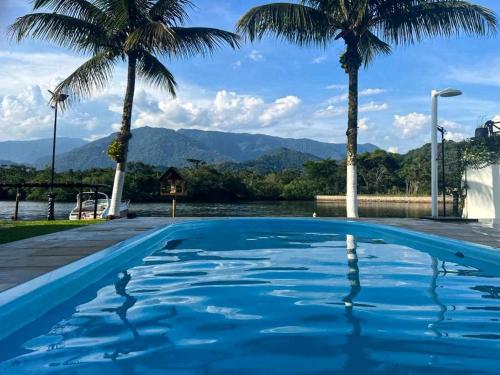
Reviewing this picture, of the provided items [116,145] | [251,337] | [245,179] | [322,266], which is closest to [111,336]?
[251,337]

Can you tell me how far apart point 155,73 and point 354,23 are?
18.3ft

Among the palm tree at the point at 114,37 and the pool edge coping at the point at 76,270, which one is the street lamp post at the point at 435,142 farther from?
the palm tree at the point at 114,37

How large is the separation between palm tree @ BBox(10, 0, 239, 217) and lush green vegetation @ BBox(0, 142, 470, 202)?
32.2 metres

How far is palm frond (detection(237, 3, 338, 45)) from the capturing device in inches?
442

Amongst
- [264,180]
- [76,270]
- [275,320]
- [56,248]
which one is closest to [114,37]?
[56,248]

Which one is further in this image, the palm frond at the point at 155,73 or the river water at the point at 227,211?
the river water at the point at 227,211

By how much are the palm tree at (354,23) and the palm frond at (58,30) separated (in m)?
3.83

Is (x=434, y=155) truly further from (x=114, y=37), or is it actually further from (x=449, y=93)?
(x=114, y=37)

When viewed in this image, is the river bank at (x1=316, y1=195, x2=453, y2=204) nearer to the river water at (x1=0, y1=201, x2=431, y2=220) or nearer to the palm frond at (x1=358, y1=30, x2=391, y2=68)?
the river water at (x1=0, y1=201, x2=431, y2=220)

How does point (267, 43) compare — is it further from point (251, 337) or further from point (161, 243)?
point (251, 337)

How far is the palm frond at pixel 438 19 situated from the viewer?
10922 mm

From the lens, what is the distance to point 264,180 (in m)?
59.6

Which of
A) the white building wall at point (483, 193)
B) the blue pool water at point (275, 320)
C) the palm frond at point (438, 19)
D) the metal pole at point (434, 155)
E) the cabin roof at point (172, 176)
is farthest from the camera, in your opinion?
the cabin roof at point (172, 176)

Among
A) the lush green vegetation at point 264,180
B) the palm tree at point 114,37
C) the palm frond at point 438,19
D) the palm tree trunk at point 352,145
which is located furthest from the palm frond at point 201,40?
the lush green vegetation at point 264,180
